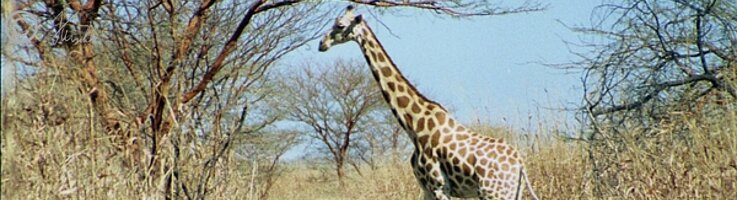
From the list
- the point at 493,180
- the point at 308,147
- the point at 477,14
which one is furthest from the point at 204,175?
the point at 308,147

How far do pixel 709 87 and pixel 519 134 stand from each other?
5.78ft

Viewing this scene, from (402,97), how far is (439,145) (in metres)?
0.49

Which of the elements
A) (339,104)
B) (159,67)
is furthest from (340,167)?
(159,67)

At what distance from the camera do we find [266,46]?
32.6 ft

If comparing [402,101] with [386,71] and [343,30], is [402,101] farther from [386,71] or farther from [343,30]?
[343,30]

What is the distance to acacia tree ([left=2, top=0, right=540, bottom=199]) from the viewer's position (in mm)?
4949

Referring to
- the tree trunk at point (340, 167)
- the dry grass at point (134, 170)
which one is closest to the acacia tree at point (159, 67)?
the dry grass at point (134, 170)

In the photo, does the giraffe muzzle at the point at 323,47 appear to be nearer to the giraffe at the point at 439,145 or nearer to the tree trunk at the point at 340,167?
the giraffe at the point at 439,145

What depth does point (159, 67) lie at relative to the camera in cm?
627

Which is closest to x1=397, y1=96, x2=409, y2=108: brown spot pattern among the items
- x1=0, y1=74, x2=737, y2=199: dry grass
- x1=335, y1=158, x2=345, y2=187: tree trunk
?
x1=0, y1=74, x2=737, y2=199: dry grass

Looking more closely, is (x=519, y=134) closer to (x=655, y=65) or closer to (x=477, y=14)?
(x=655, y=65)

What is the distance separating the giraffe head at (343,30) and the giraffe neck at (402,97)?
5 centimetres

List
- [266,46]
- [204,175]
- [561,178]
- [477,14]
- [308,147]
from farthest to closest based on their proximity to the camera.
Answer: [308,147]
[477,14]
[266,46]
[561,178]
[204,175]

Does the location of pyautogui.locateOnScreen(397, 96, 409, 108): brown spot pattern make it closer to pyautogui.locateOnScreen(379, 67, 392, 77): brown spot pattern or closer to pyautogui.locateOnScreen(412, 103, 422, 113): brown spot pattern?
pyautogui.locateOnScreen(412, 103, 422, 113): brown spot pattern
